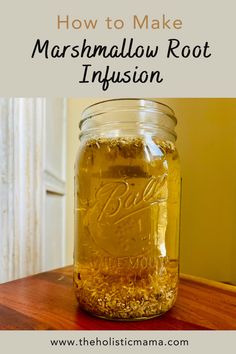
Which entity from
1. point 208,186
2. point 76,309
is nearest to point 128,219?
point 76,309

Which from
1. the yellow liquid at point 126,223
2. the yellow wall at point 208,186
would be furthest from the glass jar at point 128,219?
the yellow wall at point 208,186

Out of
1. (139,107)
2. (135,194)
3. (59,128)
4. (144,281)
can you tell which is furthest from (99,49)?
(59,128)

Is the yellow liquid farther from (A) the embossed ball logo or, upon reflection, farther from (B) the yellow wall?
(B) the yellow wall

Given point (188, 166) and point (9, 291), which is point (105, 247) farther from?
point (188, 166)

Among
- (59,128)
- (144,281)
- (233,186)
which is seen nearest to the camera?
(144,281)

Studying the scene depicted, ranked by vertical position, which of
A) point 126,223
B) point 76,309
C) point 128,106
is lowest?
point 76,309

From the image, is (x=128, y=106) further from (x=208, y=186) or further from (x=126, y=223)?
(x=208, y=186)

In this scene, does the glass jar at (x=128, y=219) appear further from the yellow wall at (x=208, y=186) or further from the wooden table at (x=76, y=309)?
the yellow wall at (x=208, y=186)

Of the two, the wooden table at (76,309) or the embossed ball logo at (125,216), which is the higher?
the embossed ball logo at (125,216)
